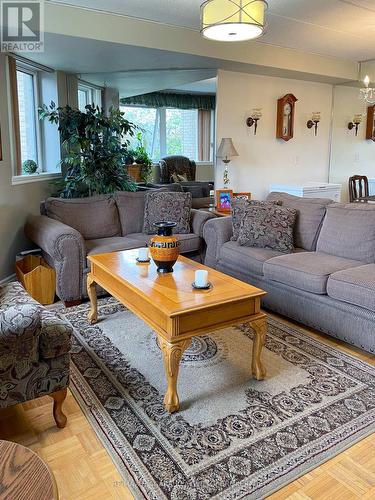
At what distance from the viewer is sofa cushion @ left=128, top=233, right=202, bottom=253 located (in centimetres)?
402

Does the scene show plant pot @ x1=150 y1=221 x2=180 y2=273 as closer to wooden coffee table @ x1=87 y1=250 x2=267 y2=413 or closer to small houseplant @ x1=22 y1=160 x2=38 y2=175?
wooden coffee table @ x1=87 y1=250 x2=267 y2=413

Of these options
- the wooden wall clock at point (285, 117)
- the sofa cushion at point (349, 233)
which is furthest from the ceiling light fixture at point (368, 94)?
the sofa cushion at point (349, 233)

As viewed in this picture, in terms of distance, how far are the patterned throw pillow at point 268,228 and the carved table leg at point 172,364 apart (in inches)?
67.5

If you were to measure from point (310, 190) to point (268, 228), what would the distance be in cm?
222

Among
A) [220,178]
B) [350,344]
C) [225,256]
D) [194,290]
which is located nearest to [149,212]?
[225,256]

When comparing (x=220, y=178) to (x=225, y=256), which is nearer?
(x=225, y=256)

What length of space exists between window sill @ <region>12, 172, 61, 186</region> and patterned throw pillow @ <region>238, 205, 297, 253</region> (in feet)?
7.64

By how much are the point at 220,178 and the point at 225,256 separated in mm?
1847

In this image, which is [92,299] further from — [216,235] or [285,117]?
[285,117]

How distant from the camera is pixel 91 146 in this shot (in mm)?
4754

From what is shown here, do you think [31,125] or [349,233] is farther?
[31,125]

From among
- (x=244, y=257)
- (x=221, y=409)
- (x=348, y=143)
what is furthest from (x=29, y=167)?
(x=348, y=143)

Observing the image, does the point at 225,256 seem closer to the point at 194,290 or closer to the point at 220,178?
the point at 194,290

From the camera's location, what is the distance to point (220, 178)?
5293 mm
